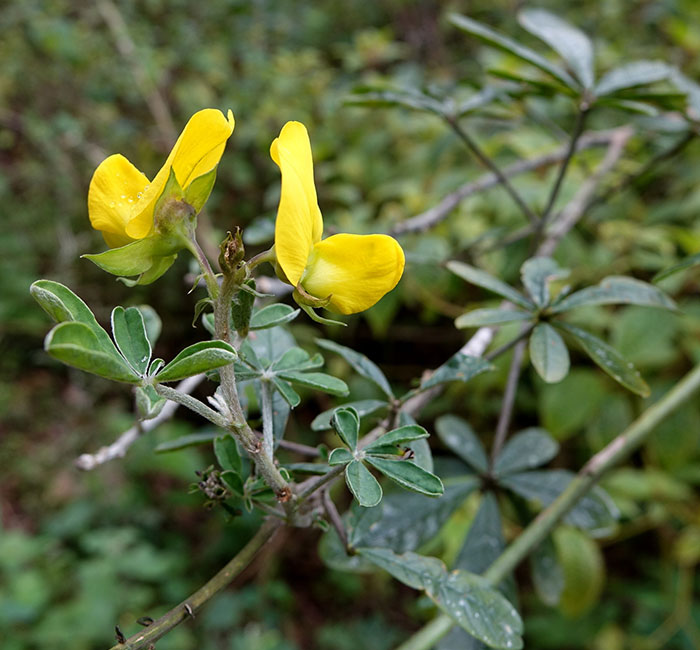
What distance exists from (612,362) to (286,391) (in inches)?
11.9

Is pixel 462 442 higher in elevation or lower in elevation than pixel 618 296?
lower

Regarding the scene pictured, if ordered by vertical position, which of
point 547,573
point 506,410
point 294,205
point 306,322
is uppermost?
point 294,205

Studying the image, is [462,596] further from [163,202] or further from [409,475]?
[163,202]

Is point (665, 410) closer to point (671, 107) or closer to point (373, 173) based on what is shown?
point (671, 107)

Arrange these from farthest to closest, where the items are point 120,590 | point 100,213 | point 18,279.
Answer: point 18,279, point 120,590, point 100,213

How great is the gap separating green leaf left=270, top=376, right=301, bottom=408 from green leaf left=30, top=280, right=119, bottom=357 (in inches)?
4.8

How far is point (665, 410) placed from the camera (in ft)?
2.21

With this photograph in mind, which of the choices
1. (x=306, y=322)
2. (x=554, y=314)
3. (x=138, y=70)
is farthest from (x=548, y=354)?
(x=138, y=70)

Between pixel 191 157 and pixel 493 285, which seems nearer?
pixel 191 157

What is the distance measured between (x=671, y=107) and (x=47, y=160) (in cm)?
181

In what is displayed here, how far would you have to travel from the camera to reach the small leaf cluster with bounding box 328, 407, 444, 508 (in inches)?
15.1

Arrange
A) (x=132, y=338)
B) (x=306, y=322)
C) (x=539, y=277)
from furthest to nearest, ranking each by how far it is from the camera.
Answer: (x=306, y=322), (x=539, y=277), (x=132, y=338)

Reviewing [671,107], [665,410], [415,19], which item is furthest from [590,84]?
[415,19]

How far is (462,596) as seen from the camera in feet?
1.57
